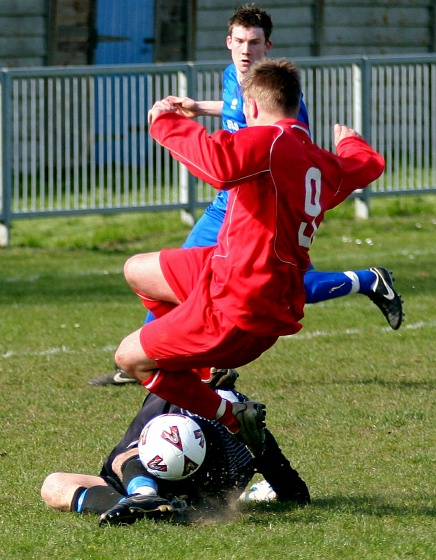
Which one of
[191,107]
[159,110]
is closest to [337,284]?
[191,107]

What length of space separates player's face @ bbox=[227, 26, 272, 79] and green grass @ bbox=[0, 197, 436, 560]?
206 cm

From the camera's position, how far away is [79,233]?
45.8 feet

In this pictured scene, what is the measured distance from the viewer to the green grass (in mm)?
4680

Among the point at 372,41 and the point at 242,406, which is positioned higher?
the point at 372,41

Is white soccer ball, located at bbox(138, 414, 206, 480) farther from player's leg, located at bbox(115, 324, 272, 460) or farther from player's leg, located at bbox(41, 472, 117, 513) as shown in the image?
player's leg, located at bbox(41, 472, 117, 513)

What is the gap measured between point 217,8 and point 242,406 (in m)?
14.6

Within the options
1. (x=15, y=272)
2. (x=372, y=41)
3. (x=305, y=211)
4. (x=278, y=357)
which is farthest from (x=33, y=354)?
(x=372, y=41)

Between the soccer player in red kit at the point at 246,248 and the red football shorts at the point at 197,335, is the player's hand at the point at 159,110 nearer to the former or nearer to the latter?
the soccer player in red kit at the point at 246,248

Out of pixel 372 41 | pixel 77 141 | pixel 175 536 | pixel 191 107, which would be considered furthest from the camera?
pixel 372 41

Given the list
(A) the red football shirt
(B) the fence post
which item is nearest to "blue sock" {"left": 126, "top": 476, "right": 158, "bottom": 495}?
(A) the red football shirt

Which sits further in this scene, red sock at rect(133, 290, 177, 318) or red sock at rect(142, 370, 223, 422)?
red sock at rect(133, 290, 177, 318)

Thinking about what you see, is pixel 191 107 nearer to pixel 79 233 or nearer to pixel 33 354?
pixel 33 354

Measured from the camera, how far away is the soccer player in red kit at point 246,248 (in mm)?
4613

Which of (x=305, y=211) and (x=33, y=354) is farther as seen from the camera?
(x=33, y=354)
